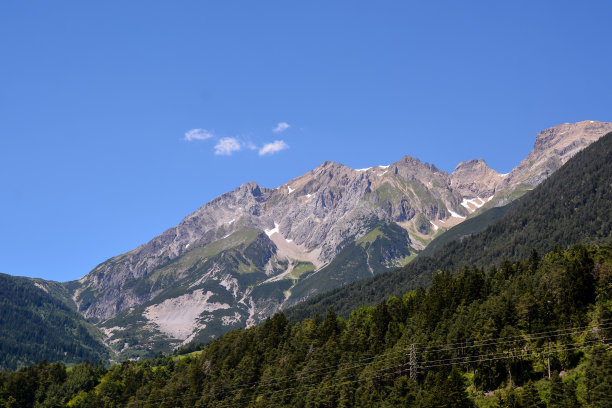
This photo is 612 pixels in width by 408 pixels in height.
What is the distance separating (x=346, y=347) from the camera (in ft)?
459

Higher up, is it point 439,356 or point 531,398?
point 439,356

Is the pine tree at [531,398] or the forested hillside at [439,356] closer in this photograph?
the pine tree at [531,398]

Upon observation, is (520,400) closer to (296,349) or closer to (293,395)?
(293,395)

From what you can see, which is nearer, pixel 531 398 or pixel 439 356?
pixel 531 398

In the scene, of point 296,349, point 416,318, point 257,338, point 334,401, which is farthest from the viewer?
point 257,338

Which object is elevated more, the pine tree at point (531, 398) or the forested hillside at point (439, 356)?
the forested hillside at point (439, 356)

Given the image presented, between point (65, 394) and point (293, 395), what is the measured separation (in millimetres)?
99256

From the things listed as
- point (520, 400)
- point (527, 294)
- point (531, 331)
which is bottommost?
point (520, 400)

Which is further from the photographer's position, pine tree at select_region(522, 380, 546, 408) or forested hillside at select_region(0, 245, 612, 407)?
forested hillside at select_region(0, 245, 612, 407)

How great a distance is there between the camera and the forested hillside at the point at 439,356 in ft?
307

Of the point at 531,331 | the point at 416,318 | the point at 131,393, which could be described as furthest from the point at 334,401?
the point at 131,393

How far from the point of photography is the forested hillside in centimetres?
9344

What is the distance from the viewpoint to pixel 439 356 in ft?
365

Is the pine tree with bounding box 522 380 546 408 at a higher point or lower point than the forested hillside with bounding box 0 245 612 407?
lower
